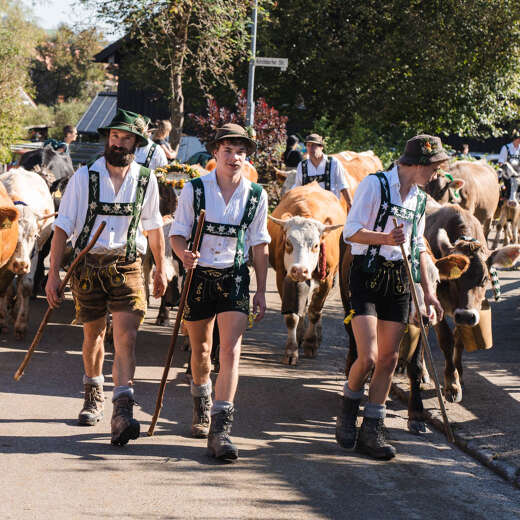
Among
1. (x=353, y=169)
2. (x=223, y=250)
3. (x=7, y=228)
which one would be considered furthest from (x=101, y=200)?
(x=353, y=169)

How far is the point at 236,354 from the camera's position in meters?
5.68

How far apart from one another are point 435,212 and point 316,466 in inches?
167

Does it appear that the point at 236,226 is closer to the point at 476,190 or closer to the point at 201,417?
the point at 201,417

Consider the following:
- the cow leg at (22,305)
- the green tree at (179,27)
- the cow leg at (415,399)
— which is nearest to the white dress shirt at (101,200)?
the cow leg at (415,399)

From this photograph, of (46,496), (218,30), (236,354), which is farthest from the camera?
(218,30)

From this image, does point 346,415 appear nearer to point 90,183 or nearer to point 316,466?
point 316,466

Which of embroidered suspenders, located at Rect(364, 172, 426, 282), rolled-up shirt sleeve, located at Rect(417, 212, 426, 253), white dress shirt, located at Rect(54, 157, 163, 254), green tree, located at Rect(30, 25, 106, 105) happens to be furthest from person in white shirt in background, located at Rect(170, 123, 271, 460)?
green tree, located at Rect(30, 25, 106, 105)

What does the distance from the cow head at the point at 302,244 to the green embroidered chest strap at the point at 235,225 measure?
2.53 m

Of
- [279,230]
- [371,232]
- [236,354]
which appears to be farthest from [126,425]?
[279,230]

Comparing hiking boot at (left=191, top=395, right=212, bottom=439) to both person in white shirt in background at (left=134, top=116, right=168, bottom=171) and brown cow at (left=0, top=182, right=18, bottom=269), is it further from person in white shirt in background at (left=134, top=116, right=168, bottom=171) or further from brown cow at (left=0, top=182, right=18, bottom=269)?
person in white shirt in background at (left=134, top=116, right=168, bottom=171)

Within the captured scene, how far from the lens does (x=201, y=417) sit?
6184mm

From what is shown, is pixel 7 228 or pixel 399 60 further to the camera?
pixel 399 60

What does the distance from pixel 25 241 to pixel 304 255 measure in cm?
293

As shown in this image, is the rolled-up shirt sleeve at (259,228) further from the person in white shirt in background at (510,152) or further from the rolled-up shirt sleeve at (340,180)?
the person in white shirt in background at (510,152)
